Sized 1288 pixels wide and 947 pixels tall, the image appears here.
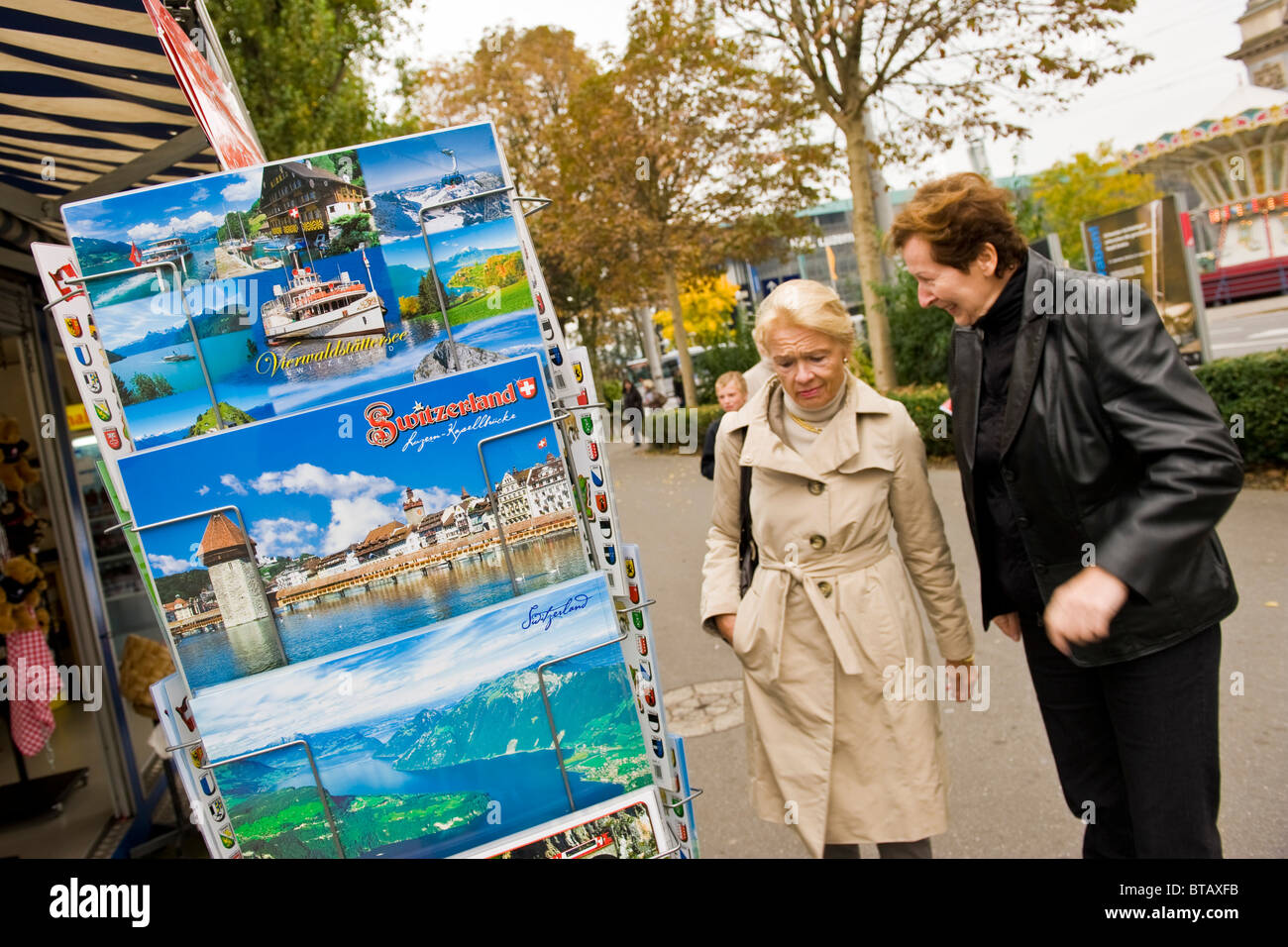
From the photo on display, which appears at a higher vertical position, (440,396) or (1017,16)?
(1017,16)

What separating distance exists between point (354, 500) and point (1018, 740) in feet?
12.1

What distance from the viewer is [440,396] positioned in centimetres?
202

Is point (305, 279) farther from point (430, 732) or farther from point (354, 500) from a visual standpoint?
point (430, 732)

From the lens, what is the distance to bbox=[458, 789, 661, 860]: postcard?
2141 millimetres

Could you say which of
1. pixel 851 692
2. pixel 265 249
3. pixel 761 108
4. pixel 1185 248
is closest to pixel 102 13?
pixel 265 249

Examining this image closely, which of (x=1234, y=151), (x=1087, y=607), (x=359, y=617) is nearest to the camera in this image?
(x=1087, y=607)

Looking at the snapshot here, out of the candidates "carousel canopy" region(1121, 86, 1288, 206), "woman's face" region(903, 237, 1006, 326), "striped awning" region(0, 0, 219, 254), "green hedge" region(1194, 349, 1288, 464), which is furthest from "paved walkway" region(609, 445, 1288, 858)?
"carousel canopy" region(1121, 86, 1288, 206)

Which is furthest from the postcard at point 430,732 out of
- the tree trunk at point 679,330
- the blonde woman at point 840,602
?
the tree trunk at point 679,330

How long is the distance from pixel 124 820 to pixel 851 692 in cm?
432

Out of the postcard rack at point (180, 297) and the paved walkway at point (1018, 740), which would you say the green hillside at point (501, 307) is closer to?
the postcard rack at point (180, 297)

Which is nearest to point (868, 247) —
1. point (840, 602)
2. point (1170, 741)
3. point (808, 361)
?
point (808, 361)

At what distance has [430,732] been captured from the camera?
80.9 inches

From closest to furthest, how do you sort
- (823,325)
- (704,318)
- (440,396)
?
(440,396) → (823,325) → (704,318)

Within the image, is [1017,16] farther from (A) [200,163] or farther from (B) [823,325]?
(B) [823,325]
